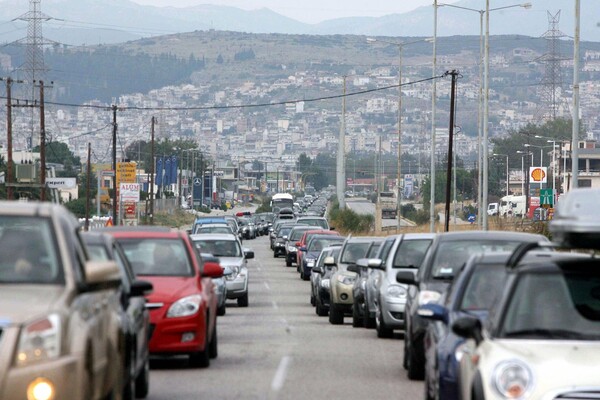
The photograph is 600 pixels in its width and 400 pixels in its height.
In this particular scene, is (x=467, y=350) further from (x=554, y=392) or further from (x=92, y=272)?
(x=92, y=272)

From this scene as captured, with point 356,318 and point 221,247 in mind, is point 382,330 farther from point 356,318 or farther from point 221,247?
point 221,247

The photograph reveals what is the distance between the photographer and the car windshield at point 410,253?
75.0 feet

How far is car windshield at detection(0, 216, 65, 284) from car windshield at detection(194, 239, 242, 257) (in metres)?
23.5

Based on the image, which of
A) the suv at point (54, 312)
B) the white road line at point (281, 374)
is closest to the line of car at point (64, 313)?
the suv at point (54, 312)

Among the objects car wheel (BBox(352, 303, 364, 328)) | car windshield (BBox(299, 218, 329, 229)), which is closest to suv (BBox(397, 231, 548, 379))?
car wheel (BBox(352, 303, 364, 328))

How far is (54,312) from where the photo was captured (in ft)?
30.2

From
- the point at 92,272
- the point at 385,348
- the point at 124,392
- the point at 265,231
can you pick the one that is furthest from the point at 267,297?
→ the point at 265,231

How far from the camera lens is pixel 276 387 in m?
16.3

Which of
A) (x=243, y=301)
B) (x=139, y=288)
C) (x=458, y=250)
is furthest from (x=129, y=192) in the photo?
(x=139, y=288)

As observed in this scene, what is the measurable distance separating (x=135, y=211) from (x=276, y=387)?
66.6 metres

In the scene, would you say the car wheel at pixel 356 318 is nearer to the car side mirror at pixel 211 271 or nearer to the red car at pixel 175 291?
the red car at pixel 175 291

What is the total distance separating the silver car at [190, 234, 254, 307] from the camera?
108 feet

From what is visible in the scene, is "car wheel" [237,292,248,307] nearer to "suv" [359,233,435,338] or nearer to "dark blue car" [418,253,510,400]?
"suv" [359,233,435,338]

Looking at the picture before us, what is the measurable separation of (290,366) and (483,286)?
5.13 meters
